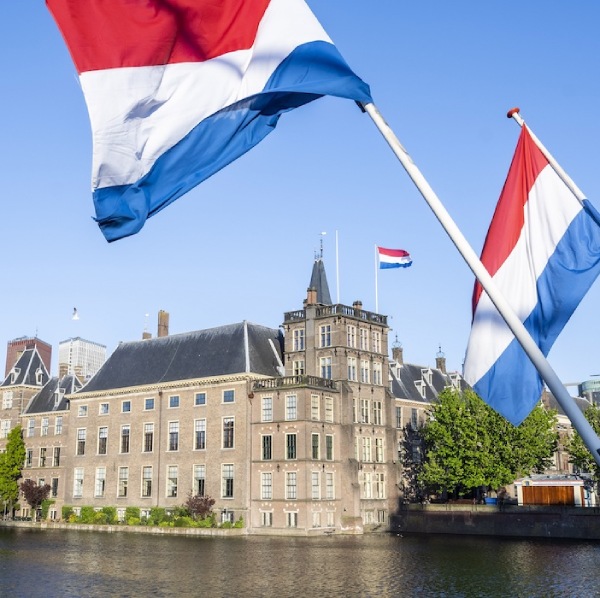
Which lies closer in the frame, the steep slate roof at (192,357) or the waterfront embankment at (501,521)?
the waterfront embankment at (501,521)

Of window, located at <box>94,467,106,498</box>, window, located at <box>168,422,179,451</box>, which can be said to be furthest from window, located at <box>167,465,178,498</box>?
window, located at <box>94,467,106,498</box>

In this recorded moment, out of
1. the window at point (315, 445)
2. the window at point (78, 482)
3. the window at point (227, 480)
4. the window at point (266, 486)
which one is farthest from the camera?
the window at point (78, 482)

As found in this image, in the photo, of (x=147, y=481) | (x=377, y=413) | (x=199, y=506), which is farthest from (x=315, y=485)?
(x=147, y=481)

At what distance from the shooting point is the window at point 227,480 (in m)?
69.1

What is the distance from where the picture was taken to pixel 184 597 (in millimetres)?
28766

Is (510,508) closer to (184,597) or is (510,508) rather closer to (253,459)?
(253,459)

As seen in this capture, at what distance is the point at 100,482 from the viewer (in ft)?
261

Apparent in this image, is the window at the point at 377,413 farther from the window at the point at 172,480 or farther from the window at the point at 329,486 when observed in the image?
the window at the point at 172,480

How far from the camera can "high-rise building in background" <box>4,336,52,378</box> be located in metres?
103

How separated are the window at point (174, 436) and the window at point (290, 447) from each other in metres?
12.4

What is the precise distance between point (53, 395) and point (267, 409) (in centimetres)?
3522

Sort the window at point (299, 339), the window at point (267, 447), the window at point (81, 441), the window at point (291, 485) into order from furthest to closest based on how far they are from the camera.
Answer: the window at point (81, 441) < the window at point (299, 339) < the window at point (267, 447) < the window at point (291, 485)

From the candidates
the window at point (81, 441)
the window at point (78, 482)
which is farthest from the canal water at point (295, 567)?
the window at point (81, 441)

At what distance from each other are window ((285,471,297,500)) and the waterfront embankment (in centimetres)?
1155
